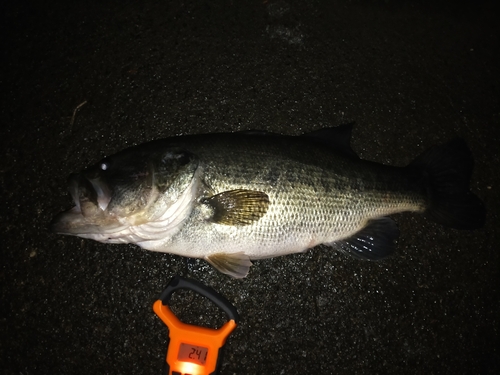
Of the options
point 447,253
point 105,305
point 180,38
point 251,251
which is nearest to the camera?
point 251,251

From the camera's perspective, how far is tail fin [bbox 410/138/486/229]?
2.14 metres

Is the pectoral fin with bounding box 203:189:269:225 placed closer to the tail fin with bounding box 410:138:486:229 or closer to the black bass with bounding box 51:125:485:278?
the black bass with bounding box 51:125:485:278

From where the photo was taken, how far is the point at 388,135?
248cm

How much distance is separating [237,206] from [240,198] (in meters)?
0.05

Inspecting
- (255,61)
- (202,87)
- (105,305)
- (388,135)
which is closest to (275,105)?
(255,61)

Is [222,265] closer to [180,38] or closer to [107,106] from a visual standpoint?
[107,106]

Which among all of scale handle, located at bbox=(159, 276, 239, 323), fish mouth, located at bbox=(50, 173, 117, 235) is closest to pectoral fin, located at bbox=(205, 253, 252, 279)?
scale handle, located at bbox=(159, 276, 239, 323)

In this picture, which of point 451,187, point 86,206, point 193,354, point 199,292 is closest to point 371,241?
point 451,187

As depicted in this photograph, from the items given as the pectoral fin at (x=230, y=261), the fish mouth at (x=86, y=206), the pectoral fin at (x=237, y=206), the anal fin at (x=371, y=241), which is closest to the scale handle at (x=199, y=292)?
the pectoral fin at (x=230, y=261)

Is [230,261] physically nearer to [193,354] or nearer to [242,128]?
[193,354]

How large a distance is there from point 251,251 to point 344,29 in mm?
2057

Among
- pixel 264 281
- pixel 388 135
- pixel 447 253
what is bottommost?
pixel 264 281

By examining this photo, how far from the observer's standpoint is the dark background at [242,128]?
212cm

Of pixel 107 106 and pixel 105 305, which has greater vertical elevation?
pixel 107 106
